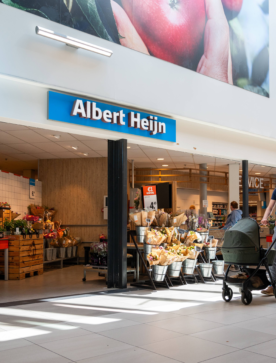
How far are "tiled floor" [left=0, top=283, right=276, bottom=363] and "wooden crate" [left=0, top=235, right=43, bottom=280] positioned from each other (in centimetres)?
266

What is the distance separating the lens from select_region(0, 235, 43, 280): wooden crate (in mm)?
8164

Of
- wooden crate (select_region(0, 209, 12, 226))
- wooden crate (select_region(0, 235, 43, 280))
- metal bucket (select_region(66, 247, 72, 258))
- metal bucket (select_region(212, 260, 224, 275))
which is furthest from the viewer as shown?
metal bucket (select_region(66, 247, 72, 258))

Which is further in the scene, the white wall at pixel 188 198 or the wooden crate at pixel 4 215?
the white wall at pixel 188 198

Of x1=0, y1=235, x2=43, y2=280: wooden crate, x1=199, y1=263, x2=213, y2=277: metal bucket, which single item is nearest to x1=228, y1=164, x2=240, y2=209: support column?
x1=199, y1=263, x2=213, y2=277: metal bucket

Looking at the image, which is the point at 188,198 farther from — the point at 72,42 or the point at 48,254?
the point at 72,42

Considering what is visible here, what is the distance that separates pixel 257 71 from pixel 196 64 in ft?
8.15

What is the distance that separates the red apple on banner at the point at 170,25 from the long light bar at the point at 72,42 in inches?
53.6

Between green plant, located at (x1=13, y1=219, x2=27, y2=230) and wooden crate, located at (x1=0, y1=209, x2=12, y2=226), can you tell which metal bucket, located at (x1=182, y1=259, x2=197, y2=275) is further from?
wooden crate, located at (x1=0, y1=209, x2=12, y2=226)

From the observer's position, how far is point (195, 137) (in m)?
8.14

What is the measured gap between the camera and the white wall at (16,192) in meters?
10.0

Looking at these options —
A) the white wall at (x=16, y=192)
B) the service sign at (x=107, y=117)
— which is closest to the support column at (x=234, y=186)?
the service sign at (x=107, y=117)

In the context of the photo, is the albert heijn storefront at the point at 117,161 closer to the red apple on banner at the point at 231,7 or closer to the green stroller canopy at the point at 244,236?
the green stroller canopy at the point at 244,236

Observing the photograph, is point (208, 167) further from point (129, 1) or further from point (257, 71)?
point (129, 1)

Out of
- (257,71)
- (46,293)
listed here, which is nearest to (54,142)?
(46,293)
